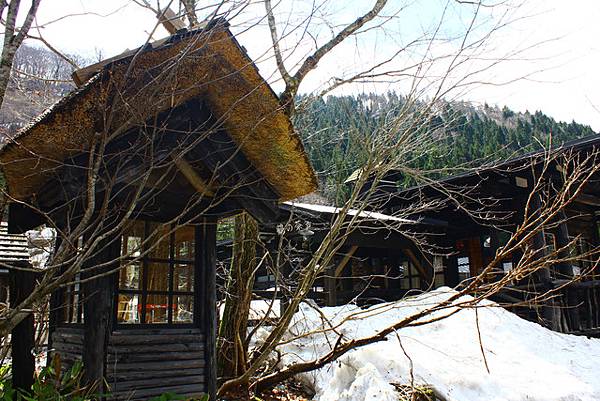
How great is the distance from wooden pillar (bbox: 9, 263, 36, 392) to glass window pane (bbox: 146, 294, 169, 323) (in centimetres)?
97

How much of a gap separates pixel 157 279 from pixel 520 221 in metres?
8.82

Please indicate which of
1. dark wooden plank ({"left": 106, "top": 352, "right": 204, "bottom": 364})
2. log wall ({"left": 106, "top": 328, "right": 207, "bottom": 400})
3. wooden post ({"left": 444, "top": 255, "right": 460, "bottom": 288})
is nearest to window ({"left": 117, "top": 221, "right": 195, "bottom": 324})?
log wall ({"left": 106, "top": 328, "right": 207, "bottom": 400})

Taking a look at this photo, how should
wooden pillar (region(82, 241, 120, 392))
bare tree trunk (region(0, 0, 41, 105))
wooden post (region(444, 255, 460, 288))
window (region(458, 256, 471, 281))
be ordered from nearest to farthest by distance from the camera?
1. bare tree trunk (region(0, 0, 41, 105))
2. wooden pillar (region(82, 241, 120, 392))
3. wooden post (region(444, 255, 460, 288))
4. window (region(458, 256, 471, 281))

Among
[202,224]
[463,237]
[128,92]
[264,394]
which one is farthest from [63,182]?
[463,237]

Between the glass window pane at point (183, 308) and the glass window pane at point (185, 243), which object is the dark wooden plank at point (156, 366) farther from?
the glass window pane at point (185, 243)

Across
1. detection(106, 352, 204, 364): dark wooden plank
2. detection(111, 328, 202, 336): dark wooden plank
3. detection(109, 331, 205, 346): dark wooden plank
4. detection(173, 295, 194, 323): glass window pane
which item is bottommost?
detection(106, 352, 204, 364): dark wooden plank

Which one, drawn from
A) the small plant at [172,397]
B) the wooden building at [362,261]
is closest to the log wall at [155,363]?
the small plant at [172,397]

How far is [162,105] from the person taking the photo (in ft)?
11.6

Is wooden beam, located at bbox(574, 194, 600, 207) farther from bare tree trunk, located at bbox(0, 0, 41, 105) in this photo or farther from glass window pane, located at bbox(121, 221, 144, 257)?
bare tree trunk, located at bbox(0, 0, 41, 105)

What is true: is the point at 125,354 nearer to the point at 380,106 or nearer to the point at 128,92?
the point at 128,92

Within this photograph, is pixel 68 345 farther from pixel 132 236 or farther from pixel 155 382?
pixel 132 236

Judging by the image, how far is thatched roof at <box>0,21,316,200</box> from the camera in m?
3.14

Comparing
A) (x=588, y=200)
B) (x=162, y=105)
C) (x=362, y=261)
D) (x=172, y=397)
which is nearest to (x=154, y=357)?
(x=172, y=397)

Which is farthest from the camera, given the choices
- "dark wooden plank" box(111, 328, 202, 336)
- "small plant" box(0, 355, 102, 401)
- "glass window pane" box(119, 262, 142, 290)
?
"glass window pane" box(119, 262, 142, 290)
